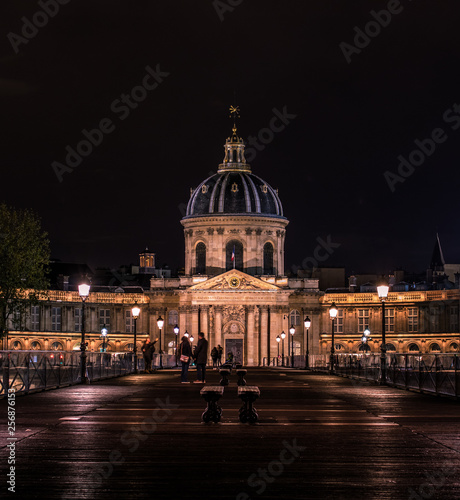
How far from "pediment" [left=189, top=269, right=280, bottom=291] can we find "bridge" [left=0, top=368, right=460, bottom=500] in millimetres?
101393

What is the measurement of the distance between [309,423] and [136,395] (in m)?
11.2

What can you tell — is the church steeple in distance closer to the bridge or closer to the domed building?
the domed building

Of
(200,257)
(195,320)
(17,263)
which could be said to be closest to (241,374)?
(17,263)

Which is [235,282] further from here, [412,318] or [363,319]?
[412,318]

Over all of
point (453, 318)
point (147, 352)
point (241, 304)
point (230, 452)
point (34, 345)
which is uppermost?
point (241, 304)

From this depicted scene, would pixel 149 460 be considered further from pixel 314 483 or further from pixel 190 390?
pixel 190 390

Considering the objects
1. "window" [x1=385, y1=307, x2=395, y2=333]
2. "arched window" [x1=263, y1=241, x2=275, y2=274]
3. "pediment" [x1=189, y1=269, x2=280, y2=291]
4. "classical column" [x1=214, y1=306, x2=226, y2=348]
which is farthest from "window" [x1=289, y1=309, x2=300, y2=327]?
"window" [x1=385, y1=307, x2=395, y2=333]

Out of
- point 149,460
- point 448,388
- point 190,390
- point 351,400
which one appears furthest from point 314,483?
point 190,390

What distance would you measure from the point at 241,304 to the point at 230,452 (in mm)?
112477

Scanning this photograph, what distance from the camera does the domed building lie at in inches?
5197

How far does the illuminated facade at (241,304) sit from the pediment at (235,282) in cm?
12

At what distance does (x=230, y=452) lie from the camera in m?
15.2

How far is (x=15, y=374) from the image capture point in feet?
94.1

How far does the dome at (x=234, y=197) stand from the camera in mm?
132375
